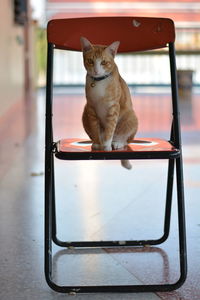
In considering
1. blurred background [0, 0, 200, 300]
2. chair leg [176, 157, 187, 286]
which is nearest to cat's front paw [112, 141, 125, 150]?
chair leg [176, 157, 187, 286]

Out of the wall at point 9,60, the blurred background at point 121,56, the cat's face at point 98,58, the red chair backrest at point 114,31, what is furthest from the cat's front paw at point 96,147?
the blurred background at point 121,56

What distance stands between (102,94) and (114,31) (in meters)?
0.25

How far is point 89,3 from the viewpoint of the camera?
37.4 ft

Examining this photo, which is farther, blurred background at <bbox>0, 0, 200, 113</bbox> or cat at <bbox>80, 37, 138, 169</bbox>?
blurred background at <bbox>0, 0, 200, 113</bbox>

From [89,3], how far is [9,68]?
5.25m

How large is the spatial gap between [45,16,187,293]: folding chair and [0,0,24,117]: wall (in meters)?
4.05

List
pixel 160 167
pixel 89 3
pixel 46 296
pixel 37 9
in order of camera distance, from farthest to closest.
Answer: pixel 89 3
pixel 37 9
pixel 160 167
pixel 46 296

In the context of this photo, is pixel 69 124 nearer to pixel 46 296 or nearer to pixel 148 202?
pixel 148 202

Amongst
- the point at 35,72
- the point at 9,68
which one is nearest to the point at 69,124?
the point at 9,68

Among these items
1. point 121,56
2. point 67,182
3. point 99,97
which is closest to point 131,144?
point 99,97

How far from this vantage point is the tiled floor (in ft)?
5.87

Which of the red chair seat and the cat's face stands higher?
the cat's face

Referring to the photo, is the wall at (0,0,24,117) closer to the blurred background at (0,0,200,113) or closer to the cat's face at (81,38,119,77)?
the blurred background at (0,0,200,113)

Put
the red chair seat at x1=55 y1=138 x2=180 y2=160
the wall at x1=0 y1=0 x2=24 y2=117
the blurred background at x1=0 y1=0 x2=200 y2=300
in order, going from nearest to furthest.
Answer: the red chair seat at x1=55 y1=138 x2=180 y2=160, the blurred background at x1=0 y1=0 x2=200 y2=300, the wall at x1=0 y1=0 x2=24 y2=117
